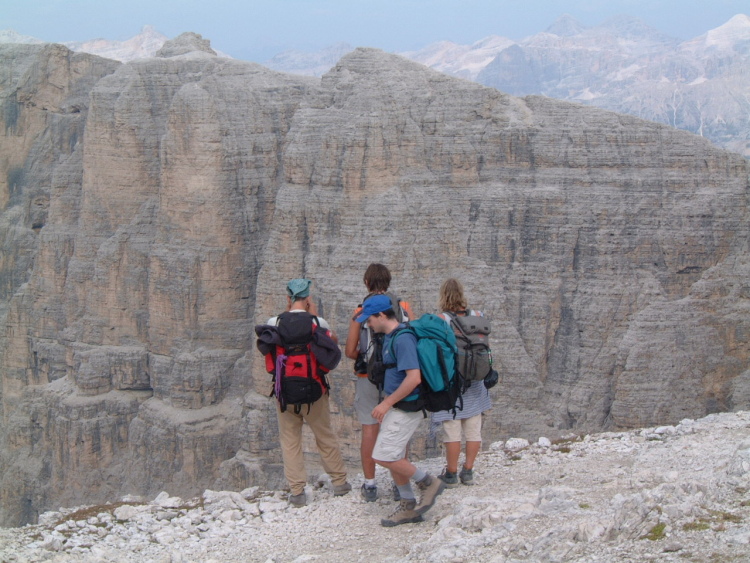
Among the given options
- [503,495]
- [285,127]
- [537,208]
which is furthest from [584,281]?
[503,495]

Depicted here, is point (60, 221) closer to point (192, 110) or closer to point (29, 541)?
point (192, 110)

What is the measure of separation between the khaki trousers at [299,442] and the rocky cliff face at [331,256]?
14966mm

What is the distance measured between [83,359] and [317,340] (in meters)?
28.0

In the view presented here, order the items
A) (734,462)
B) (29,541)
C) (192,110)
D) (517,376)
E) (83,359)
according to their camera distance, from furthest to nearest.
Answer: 1. (83,359)
2. (192,110)
3. (517,376)
4. (29,541)
5. (734,462)

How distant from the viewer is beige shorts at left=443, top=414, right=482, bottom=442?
13297mm

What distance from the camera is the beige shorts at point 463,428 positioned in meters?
13.3

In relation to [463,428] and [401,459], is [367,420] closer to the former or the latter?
[401,459]

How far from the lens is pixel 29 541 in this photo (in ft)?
41.6

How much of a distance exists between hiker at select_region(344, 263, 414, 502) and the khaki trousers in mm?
576

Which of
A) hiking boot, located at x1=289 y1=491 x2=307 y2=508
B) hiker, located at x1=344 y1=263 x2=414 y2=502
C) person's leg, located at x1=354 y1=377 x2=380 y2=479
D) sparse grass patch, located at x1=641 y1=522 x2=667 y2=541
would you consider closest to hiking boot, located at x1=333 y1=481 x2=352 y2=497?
hiking boot, located at x1=289 y1=491 x2=307 y2=508

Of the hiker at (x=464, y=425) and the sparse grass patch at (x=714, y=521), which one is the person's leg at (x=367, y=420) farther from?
the sparse grass patch at (x=714, y=521)

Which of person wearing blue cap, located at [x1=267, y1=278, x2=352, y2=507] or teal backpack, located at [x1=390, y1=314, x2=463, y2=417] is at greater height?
teal backpack, located at [x1=390, y1=314, x2=463, y2=417]

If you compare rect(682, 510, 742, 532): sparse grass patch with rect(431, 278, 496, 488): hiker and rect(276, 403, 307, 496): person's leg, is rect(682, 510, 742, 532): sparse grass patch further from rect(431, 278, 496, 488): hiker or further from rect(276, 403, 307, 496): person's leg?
rect(276, 403, 307, 496): person's leg

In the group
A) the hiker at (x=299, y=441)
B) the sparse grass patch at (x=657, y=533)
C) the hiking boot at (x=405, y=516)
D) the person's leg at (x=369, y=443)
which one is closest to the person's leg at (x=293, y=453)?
the hiker at (x=299, y=441)
